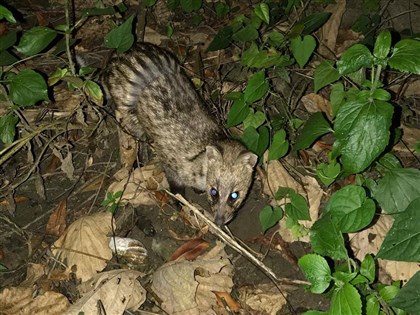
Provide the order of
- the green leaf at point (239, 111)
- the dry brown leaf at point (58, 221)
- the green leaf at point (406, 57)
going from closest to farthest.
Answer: the green leaf at point (406, 57), the green leaf at point (239, 111), the dry brown leaf at point (58, 221)

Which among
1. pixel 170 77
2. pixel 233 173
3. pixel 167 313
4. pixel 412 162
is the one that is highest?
pixel 170 77

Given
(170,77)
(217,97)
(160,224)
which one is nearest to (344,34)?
(217,97)

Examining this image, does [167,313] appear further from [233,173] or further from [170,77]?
[170,77]

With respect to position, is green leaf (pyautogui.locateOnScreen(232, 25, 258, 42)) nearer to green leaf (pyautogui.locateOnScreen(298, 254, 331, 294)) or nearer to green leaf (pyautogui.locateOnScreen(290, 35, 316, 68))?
green leaf (pyautogui.locateOnScreen(290, 35, 316, 68))

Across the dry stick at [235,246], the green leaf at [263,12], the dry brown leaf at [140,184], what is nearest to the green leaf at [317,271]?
the dry stick at [235,246]

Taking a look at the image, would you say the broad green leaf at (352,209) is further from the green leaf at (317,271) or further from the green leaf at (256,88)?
the green leaf at (256,88)

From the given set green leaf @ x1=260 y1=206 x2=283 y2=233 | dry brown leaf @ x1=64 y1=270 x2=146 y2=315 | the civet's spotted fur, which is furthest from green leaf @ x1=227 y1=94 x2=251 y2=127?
dry brown leaf @ x1=64 y1=270 x2=146 y2=315

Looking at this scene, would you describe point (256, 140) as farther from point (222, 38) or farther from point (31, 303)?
point (31, 303)
